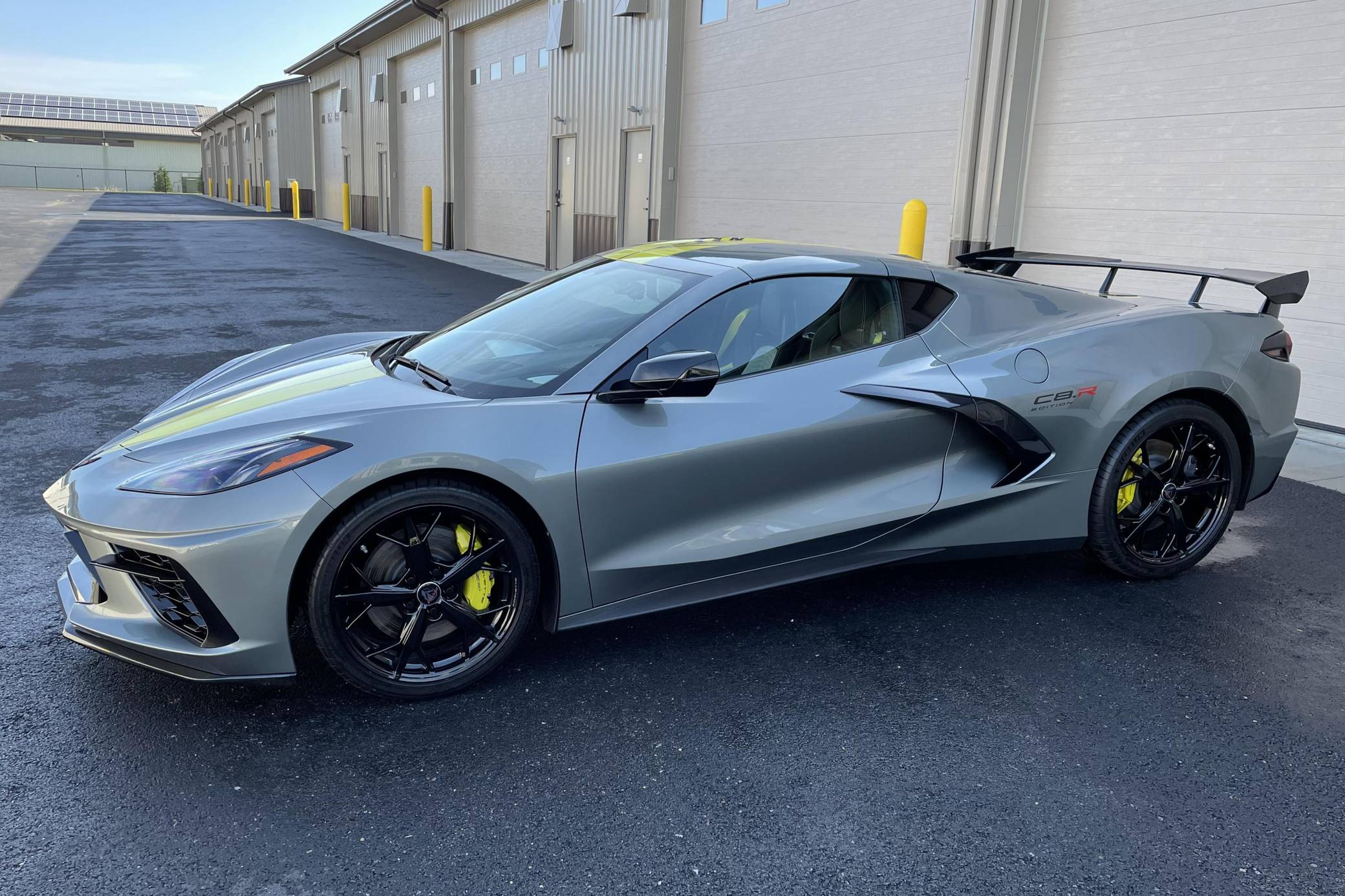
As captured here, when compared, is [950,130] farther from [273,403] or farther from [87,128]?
[87,128]

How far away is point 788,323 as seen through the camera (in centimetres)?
334

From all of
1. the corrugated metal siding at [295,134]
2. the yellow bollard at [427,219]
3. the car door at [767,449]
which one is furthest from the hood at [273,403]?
the corrugated metal siding at [295,134]

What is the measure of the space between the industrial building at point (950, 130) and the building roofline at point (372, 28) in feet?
12.9

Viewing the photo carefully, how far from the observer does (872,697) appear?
3041 mm

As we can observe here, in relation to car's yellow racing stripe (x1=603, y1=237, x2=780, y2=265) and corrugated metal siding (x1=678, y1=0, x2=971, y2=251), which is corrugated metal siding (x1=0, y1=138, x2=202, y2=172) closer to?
corrugated metal siding (x1=678, y1=0, x2=971, y2=251)

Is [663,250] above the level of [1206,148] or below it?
below

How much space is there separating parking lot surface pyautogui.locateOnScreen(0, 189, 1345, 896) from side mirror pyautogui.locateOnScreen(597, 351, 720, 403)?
89 centimetres

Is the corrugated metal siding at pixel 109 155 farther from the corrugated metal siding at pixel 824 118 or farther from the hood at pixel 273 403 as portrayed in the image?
the hood at pixel 273 403

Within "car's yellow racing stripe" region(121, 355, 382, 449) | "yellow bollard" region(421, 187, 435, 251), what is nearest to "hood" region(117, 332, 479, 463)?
"car's yellow racing stripe" region(121, 355, 382, 449)

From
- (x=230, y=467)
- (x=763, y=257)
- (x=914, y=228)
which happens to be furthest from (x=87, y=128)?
(x=230, y=467)

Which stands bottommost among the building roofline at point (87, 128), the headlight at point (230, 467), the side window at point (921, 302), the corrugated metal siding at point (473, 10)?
the headlight at point (230, 467)

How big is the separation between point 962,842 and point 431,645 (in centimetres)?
156

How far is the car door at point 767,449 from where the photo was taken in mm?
2963

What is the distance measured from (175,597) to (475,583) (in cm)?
80
